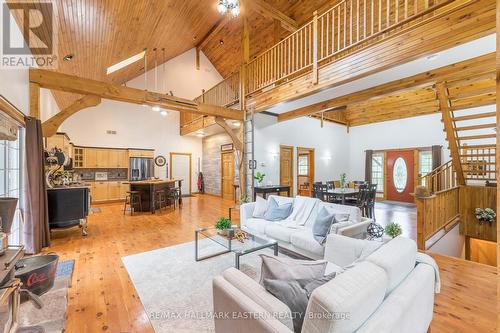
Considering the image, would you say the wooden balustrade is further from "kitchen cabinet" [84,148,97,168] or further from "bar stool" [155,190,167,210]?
"kitchen cabinet" [84,148,97,168]

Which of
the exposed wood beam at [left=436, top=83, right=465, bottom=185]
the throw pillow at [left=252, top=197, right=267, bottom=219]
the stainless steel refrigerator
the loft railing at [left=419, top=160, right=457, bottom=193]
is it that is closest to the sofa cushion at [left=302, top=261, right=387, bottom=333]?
the throw pillow at [left=252, top=197, right=267, bottom=219]

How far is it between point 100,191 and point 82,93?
452 cm

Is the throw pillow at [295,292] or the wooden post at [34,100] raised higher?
the wooden post at [34,100]

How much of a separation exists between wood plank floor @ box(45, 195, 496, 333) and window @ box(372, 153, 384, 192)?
3985 millimetres

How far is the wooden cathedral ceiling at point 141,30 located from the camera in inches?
136

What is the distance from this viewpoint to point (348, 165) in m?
9.49

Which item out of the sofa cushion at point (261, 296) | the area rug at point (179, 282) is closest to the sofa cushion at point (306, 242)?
the area rug at point (179, 282)

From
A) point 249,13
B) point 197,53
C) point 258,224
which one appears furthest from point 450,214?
point 197,53

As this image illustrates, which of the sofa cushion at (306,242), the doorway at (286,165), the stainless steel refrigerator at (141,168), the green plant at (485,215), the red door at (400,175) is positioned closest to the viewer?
the sofa cushion at (306,242)

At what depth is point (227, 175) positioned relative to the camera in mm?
8492

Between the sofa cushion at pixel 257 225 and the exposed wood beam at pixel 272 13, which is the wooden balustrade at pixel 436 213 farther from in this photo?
the exposed wood beam at pixel 272 13

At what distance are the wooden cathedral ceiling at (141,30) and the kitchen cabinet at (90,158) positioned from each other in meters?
1.57

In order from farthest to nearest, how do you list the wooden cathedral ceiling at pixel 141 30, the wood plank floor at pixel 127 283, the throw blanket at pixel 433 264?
1. the wooden cathedral ceiling at pixel 141 30
2. the wood plank floor at pixel 127 283
3. the throw blanket at pixel 433 264

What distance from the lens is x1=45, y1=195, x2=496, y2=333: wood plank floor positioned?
1895mm
